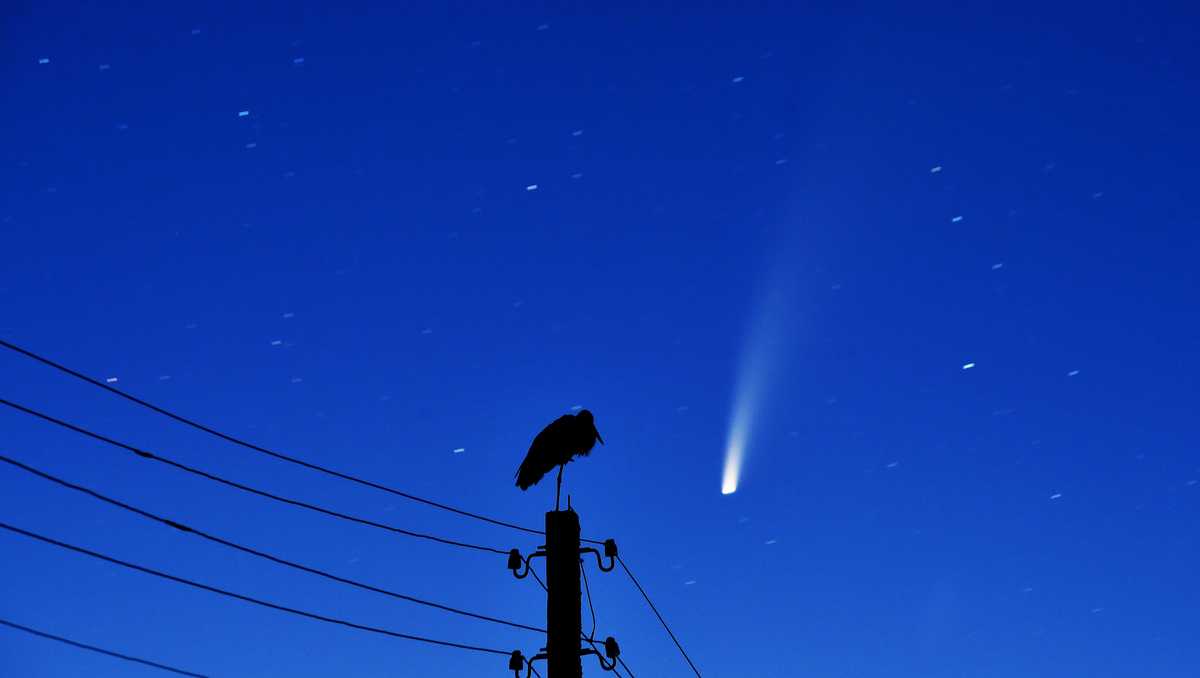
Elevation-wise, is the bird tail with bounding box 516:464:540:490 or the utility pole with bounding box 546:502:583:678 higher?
the bird tail with bounding box 516:464:540:490

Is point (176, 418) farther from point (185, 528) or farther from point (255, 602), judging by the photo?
point (255, 602)

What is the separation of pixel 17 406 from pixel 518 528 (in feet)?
19.1

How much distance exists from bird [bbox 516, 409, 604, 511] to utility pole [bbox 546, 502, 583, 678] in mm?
1171

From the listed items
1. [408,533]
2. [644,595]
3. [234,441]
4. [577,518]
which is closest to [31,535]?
[234,441]

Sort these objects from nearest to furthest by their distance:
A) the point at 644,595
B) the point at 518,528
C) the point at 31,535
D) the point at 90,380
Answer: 1. the point at 31,535
2. the point at 90,380
3. the point at 518,528
4. the point at 644,595

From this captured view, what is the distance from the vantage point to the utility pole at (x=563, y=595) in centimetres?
1094

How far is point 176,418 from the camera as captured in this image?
999 centimetres

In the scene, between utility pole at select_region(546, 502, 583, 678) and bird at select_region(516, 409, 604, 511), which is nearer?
utility pole at select_region(546, 502, 583, 678)

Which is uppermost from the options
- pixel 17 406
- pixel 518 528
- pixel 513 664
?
pixel 518 528

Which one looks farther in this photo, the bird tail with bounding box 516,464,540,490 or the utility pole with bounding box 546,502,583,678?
the bird tail with bounding box 516,464,540,490

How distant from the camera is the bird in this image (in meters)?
13.0

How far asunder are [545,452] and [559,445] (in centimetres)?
21

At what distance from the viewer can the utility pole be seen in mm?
10938

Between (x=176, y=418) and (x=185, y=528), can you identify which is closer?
(x=185, y=528)
